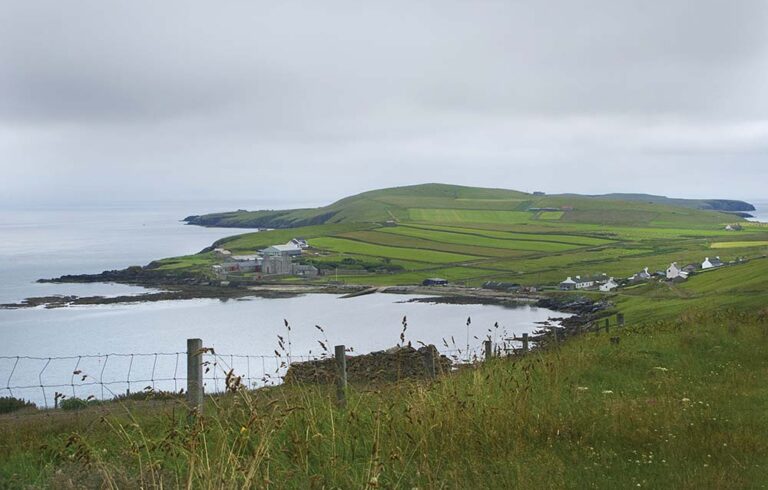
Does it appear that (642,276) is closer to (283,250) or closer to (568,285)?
(568,285)

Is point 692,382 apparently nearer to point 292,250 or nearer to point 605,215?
point 292,250

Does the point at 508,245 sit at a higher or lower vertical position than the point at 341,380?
lower

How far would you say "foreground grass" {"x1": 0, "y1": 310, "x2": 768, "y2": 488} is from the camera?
17.2 feet

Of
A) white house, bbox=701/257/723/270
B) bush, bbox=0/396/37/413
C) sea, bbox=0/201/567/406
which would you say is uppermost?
bush, bbox=0/396/37/413

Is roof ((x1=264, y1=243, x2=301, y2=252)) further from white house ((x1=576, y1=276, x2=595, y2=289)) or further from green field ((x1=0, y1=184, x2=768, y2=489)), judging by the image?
green field ((x1=0, y1=184, x2=768, y2=489))

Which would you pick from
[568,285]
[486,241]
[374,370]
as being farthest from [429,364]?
[486,241]

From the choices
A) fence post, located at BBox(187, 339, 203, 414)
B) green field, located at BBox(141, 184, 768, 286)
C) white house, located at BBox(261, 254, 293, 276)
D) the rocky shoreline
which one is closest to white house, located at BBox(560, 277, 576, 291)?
green field, located at BBox(141, 184, 768, 286)

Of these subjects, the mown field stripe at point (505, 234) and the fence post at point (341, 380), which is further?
the mown field stripe at point (505, 234)

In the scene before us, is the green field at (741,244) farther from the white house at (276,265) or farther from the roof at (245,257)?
the roof at (245,257)

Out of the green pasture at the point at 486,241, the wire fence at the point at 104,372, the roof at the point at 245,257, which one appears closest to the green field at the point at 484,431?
the wire fence at the point at 104,372

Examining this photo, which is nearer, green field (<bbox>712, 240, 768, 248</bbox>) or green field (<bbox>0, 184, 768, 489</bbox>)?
green field (<bbox>0, 184, 768, 489</bbox>)

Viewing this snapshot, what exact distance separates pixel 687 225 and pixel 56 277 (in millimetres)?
147346

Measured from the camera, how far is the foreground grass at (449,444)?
5238 mm

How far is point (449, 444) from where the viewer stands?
6.44 meters
